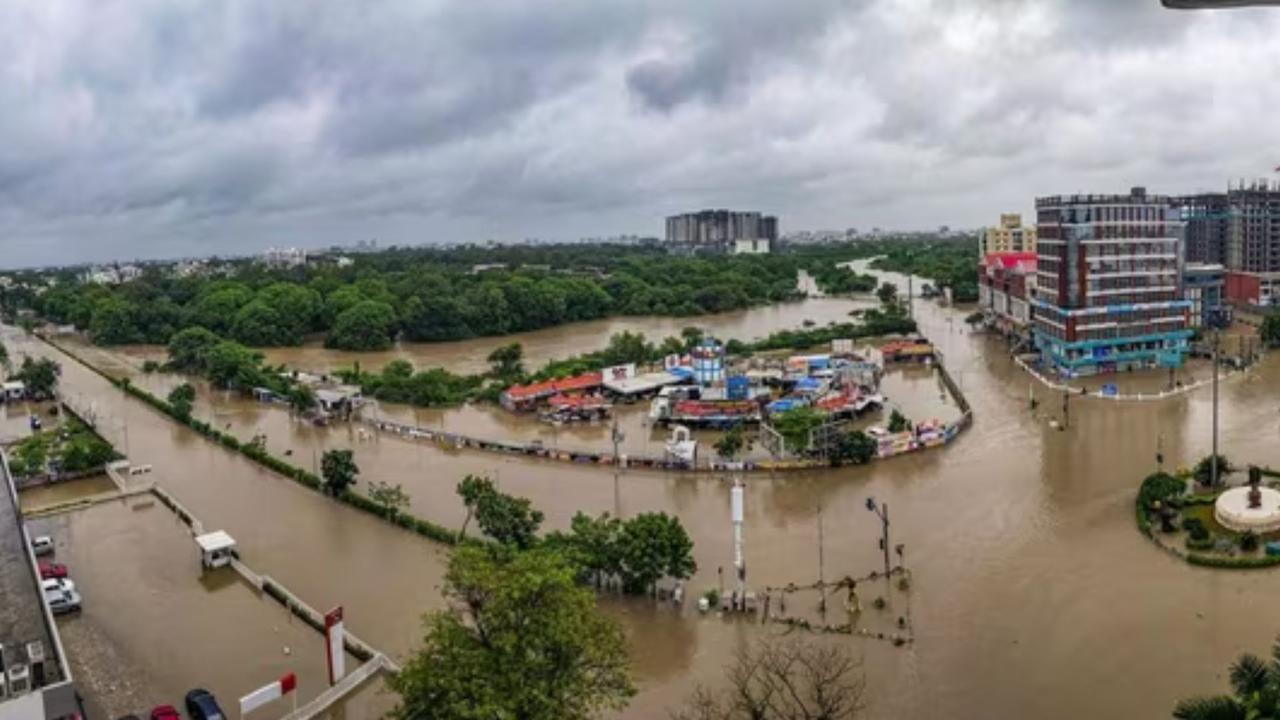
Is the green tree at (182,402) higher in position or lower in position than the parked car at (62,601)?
higher

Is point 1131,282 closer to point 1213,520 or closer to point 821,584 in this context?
point 1213,520

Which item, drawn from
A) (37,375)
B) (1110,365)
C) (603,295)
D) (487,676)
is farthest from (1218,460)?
(603,295)

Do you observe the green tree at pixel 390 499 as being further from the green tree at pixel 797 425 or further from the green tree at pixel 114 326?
the green tree at pixel 114 326

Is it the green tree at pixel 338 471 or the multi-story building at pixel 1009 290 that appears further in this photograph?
the multi-story building at pixel 1009 290

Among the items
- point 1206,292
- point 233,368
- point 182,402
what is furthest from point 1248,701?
point 1206,292

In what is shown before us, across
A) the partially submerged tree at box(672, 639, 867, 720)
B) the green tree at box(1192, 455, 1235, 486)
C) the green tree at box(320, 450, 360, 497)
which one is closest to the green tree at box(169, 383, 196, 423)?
the green tree at box(320, 450, 360, 497)

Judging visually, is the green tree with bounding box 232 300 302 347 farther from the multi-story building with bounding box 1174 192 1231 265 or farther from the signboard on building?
the multi-story building with bounding box 1174 192 1231 265

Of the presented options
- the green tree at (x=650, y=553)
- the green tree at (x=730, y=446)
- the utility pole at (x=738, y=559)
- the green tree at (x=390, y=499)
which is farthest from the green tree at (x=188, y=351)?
the utility pole at (x=738, y=559)
